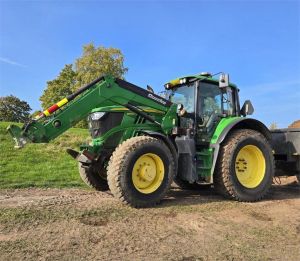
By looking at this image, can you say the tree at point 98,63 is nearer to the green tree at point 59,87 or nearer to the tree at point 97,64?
the tree at point 97,64

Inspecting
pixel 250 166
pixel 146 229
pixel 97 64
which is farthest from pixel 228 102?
pixel 97 64

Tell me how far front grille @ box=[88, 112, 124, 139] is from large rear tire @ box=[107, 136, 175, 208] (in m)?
0.71

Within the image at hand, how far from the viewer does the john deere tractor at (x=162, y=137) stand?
23.7 ft

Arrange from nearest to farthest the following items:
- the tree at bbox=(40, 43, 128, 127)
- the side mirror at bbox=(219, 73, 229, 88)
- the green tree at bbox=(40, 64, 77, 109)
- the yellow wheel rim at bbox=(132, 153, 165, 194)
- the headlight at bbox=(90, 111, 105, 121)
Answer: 1. the yellow wheel rim at bbox=(132, 153, 165, 194)
2. the headlight at bbox=(90, 111, 105, 121)
3. the side mirror at bbox=(219, 73, 229, 88)
4. the tree at bbox=(40, 43, 128, 127)
5. the green tree at bbox=(40, 64, 77, 109)

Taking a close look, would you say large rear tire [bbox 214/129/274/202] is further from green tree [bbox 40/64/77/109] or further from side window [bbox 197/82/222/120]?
green tree [bbox 40/64/77/109]

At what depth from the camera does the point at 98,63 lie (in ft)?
123

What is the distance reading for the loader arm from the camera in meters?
7.13

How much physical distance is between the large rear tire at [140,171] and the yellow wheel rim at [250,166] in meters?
1.75

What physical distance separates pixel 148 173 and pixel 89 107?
1634mm

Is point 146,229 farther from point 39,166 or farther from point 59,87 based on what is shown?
point 59,87

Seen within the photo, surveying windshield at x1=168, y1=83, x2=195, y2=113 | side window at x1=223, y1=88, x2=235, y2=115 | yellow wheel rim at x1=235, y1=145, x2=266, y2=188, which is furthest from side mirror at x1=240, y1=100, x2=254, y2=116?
windshield at x1=168, y1=83, x2=195, y2=113

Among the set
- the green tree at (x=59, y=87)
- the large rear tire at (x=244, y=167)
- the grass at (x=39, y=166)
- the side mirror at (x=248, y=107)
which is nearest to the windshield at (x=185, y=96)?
the large rear tire at (x=244, y=167)

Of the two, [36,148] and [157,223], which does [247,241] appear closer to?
[157,223]

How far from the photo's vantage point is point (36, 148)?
15625mm
